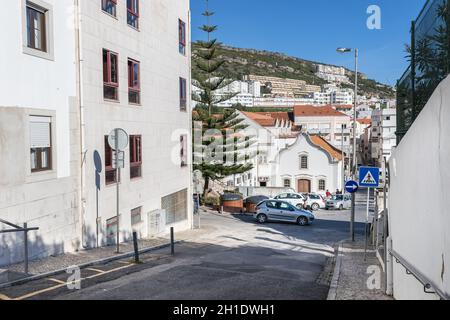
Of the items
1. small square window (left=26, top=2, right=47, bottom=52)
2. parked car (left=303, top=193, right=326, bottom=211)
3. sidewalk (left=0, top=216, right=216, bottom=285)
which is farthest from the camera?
parked car (left=303, top=193, right=326, bottom=211)

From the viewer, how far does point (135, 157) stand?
709 inches

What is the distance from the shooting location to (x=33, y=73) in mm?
11250

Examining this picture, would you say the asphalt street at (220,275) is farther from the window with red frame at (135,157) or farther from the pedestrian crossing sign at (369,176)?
the window with red frame at (135,157)

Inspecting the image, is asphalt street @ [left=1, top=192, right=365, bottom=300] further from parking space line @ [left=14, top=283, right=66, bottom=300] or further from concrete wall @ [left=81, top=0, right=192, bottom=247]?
concrete wall @ [left=81, top=0, right=192, bottom=247]

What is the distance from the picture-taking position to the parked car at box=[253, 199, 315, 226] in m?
28.8

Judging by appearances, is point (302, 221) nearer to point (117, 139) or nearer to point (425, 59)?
point (117, 139)

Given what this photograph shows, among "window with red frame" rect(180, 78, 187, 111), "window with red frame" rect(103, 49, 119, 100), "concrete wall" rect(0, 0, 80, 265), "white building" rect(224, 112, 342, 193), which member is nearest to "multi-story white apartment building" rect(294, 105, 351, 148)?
"white building" rect(224, 112, 342, 193)

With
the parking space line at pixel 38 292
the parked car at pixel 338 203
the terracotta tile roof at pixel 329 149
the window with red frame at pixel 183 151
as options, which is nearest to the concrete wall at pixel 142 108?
the window with red frame at pixel 183 151

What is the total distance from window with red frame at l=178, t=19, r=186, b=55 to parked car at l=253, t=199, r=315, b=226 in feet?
36.1

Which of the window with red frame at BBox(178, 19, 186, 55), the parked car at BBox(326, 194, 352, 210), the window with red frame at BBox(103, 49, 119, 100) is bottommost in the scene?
the parked car at BBox(326, 194, 352, 210)

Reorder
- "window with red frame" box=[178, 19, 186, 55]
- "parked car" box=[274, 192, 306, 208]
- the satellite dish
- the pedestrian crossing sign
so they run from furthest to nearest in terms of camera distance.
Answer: "parked car" box=[274, 192, 306, 208] < "window with red frame" box=[178, 19, 186, 55] < the pedestrian crossing sign < the satellite dish
